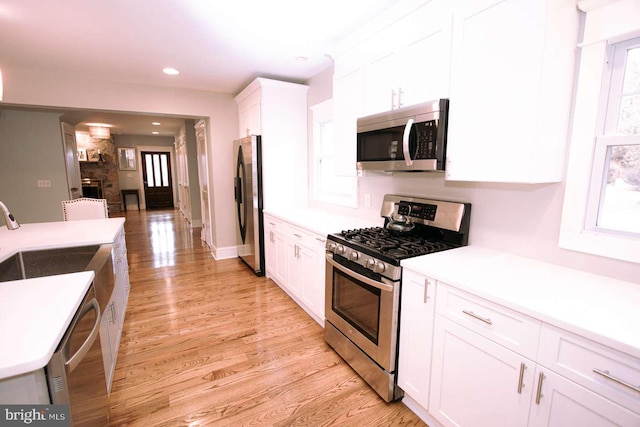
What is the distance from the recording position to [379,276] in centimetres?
175

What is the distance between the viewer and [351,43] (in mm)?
2361

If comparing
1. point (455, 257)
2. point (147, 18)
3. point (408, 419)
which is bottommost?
point (408, 419)

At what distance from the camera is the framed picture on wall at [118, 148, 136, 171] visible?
9.79 m

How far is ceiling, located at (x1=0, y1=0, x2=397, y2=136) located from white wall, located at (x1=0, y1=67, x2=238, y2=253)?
14cm

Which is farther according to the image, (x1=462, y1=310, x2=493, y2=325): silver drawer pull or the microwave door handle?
the microwave door handle

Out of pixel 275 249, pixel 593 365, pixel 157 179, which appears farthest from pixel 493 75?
pixel 157 179

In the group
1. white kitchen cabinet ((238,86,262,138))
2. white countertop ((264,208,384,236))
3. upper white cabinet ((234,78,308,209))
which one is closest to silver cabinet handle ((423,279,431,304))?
white countertop ((264,208,384,236))

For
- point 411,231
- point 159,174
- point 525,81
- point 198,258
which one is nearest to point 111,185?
point 159,174

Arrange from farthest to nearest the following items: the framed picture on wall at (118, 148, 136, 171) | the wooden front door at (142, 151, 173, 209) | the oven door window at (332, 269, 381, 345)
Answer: the wooden front door at (142, 151, 173, 209) → the framed picture on wall at (118, 148, 136, 171) → the oven door window at (332, 269, 381, 345)

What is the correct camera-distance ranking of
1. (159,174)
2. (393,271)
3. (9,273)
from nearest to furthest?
(393,271) < (9,273) < (159,174)

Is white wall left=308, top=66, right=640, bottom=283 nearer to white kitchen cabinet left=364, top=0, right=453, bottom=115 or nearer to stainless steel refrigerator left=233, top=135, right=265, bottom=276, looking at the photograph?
white kitchen cabinet left=364, top=0, right=453, bottom=115

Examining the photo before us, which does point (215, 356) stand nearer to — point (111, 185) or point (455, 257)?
point (455, 257)

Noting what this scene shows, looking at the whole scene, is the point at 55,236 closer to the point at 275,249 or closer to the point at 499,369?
the point at 275,249

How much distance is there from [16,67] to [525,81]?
4917mm
